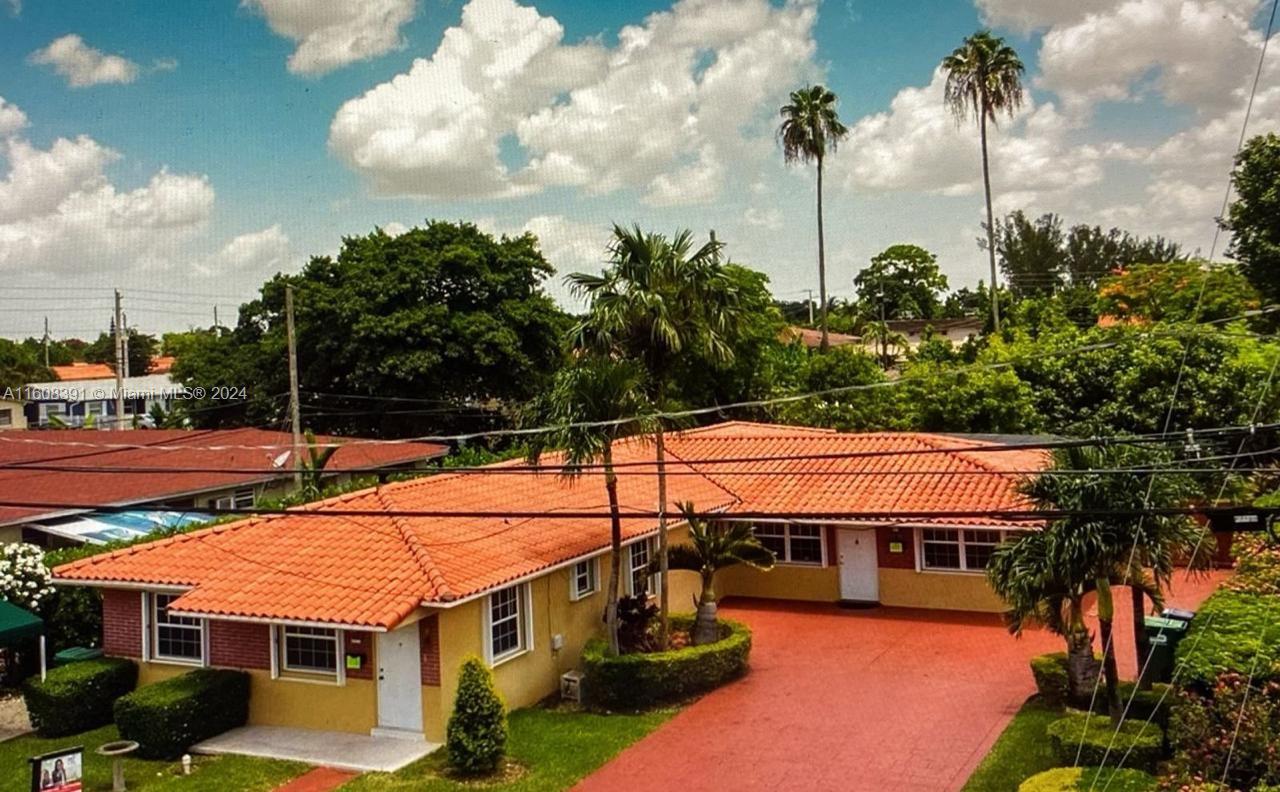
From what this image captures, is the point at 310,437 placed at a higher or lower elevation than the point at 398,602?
higher

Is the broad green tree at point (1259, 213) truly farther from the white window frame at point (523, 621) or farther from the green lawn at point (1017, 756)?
the white window frame at point (523, 621)

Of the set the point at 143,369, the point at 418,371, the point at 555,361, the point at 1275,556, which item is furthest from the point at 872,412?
the point at 143,369

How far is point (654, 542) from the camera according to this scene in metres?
24.7

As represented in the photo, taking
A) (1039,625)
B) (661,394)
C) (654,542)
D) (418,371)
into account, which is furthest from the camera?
(418,371)

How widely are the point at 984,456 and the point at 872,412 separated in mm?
12431

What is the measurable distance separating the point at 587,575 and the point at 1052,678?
9.33m

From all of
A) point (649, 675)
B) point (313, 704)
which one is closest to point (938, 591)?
point (649, 675)

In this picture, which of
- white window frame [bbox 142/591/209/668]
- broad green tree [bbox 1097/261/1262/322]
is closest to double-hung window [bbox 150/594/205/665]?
white window frame [bbox 142/591/209/668]

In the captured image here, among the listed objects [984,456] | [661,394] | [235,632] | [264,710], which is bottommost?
[264,710]

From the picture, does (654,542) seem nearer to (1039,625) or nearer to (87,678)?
(1039,625)

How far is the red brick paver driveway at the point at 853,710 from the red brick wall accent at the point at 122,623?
31.7ft

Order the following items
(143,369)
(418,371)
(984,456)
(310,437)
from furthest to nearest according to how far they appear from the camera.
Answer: (143,369) → (418,371) → (310,437) → (984,456)

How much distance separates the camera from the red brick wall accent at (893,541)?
25.5m

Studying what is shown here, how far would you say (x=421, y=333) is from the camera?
145 ft
